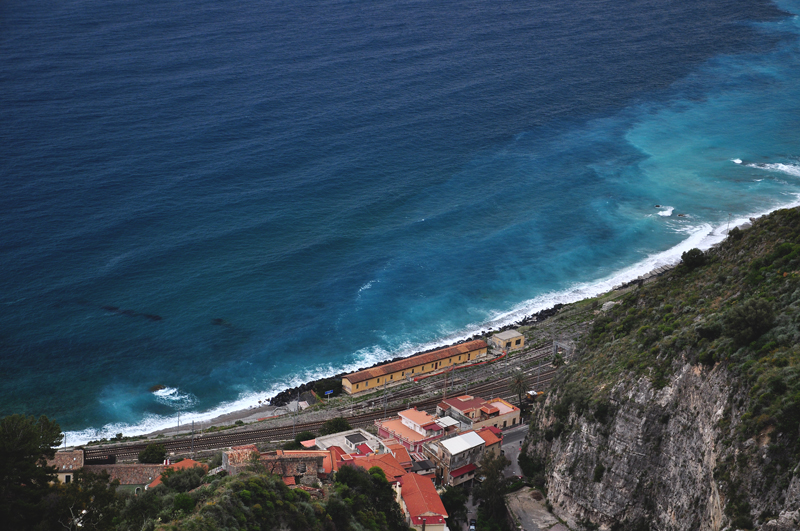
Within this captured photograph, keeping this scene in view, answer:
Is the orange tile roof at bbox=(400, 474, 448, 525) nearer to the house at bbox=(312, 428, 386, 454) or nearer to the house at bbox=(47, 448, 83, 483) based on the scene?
the house at bbox=(312, 428, 386, 454)

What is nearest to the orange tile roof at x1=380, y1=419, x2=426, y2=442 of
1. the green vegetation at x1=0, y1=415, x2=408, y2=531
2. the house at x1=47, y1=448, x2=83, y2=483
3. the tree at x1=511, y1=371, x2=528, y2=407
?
the tree at x1=511, y1=371, x2=528, y2=407

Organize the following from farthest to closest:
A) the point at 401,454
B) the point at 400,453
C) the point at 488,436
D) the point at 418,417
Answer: the point at 418,417 → the point at 488,436 → the point at 400,453 → the point at 401,454

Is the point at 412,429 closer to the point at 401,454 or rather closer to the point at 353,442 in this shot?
the point at 401,454

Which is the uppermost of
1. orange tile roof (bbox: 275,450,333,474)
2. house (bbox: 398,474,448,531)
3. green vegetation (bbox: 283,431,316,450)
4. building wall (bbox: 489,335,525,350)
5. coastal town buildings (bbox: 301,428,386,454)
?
orange tile roof (bbox: 275,450,333,474)

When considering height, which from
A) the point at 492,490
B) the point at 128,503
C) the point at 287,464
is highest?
the point at 128,503

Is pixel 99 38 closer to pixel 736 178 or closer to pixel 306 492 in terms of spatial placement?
pixel 736 178

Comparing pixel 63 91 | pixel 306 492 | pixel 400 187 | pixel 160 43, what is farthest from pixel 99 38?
pixel 306 492

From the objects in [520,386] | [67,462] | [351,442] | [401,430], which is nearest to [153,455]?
[67,462]
